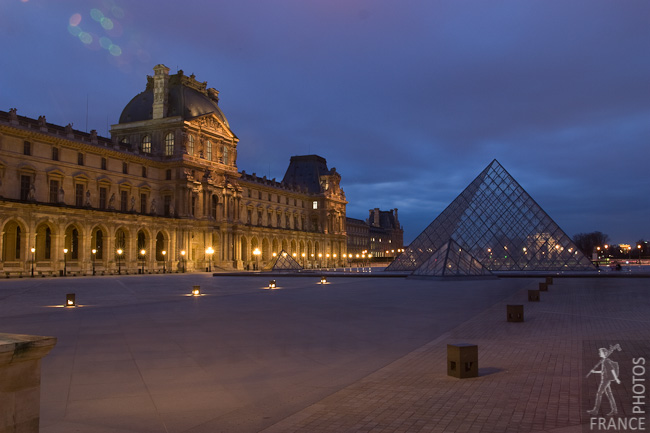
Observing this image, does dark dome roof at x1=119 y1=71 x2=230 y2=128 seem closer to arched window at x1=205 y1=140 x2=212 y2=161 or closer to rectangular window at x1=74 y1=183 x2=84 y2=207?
arched window at x1=205 y1=140 x2=212 y2=161

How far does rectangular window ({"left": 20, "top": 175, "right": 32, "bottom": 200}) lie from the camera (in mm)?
50059

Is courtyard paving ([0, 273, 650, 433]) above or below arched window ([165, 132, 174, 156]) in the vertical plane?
below

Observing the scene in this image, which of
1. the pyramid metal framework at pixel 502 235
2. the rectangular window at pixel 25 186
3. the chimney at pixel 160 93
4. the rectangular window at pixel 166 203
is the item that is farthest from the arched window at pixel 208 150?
the pyramid metal framework at pixel 502 235

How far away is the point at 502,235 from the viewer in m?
51.8

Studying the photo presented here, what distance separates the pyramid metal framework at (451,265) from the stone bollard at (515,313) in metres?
23.6

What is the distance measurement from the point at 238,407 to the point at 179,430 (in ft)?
3.12

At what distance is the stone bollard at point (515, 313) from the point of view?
537 inches

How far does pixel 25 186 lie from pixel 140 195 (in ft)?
48.0

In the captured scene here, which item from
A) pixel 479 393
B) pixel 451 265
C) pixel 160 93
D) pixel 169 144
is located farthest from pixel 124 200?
pixel 479 393

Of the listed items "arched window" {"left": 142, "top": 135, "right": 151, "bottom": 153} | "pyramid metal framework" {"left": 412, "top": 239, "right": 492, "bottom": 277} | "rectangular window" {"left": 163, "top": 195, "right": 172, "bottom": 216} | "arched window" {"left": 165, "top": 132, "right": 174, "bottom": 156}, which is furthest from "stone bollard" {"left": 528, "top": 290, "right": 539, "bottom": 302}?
"arched window" {"left": 142, "top": 135, "right": 151, "bottom": 153}

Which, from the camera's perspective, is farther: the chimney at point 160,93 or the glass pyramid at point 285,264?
the chimney at point 160,93

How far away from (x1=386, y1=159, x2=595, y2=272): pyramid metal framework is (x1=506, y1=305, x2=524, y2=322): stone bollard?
1452 inches

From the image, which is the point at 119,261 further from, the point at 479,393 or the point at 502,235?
the point at 479,393

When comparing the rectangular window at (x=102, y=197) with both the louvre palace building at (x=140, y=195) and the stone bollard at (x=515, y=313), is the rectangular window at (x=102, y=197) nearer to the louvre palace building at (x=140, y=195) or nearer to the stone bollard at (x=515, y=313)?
the louvre palace building at (x=140, y=195)
